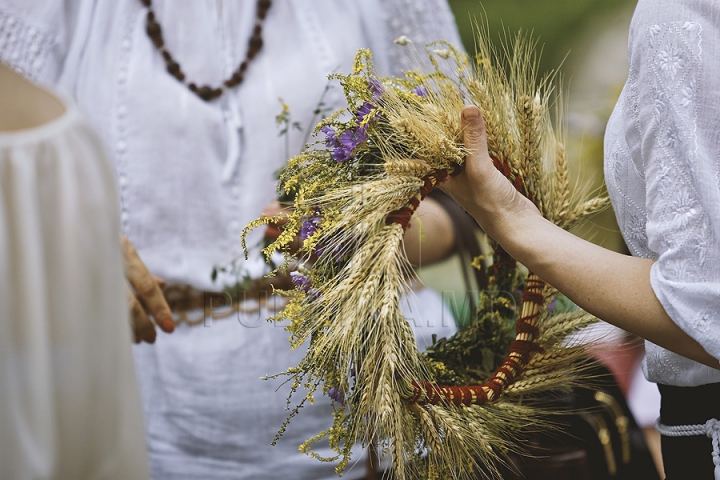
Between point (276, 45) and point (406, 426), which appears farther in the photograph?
point (276, 45)

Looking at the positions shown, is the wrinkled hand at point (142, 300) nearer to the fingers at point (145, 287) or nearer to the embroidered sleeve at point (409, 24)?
the fingers at point (145, 287)

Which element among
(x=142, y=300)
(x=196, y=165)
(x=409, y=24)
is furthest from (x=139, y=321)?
(x=409, y=24)

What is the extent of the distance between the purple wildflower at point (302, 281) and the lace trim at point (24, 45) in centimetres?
69

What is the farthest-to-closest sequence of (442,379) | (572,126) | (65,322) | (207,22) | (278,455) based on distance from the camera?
1. (572,126)
2. (207,22)
3. (278,455)
4. (442,379)
5. (65,322)

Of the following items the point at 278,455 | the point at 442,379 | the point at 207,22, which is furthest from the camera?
the point at 207,22

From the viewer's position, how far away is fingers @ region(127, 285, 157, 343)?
1.06 m

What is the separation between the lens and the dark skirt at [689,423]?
76cm

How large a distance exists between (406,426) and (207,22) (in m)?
0.87

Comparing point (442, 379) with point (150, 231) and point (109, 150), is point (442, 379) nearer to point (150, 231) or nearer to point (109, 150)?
point (150, 231)

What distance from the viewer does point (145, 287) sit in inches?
41.6

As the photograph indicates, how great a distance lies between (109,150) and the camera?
1201 millimetres

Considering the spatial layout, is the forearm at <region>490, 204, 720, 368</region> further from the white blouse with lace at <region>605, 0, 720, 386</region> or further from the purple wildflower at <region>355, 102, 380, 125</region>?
the purple wildflower at <region>355, 102, 380, 125</region>

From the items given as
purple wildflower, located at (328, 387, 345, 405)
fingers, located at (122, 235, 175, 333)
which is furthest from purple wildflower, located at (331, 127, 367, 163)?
fingers, located at (122, 235, 175, 333)

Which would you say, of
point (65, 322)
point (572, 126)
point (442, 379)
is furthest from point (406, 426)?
point (572, 126)
